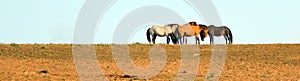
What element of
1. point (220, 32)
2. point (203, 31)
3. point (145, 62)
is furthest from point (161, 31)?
point (145, 62)

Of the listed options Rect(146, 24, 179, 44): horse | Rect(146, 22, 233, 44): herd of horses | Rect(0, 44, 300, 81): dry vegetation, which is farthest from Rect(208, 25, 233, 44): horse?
Rect(0, 44, 300, 81): dry vegetation

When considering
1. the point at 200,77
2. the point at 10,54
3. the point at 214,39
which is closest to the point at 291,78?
the point at 200,77

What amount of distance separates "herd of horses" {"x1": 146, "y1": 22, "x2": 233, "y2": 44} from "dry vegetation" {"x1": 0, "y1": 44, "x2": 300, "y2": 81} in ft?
24.3

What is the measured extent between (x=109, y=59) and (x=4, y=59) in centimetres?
421

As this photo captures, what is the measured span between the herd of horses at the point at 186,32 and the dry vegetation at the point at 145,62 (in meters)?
7.39

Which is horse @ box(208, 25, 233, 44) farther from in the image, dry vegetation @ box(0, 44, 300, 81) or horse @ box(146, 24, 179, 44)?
dry vegetation @ box(0, 44, 300, 81)

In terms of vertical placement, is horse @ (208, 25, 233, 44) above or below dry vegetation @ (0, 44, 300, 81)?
above

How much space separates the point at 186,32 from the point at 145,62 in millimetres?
14216

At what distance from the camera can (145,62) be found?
98.3 ft

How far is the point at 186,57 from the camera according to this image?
31609 millimetres

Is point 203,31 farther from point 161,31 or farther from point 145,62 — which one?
point 145,62

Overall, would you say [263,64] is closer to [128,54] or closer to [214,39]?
[128,54]

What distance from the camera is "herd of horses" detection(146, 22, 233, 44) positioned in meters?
43.9

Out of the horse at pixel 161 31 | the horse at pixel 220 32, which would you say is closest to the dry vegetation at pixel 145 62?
the horse at pixel 220 32
